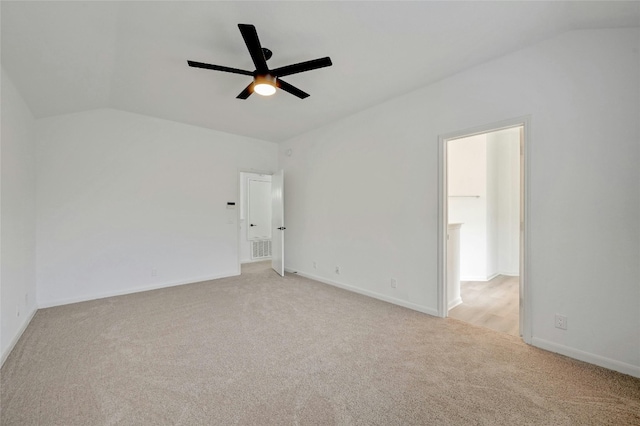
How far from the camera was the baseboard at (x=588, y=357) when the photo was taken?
1.99 m

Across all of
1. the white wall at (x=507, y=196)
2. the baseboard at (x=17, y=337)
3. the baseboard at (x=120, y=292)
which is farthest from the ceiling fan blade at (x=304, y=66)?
the white wall at (x=507, y=196)

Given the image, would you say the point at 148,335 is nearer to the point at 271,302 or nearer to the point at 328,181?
the point at 271,302

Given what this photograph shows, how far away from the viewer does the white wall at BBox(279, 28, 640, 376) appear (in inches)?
80.0

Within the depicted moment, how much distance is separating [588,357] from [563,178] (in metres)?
1.49

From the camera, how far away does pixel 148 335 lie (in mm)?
2656

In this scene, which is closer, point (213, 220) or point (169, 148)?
point (169, 148)

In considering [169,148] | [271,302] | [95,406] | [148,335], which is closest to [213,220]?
[169,148]

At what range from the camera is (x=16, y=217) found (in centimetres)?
270

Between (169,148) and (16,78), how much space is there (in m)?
1.96

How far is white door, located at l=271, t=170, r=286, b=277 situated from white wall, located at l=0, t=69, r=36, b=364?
3.35m

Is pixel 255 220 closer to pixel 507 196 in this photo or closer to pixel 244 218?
pixel 244 218

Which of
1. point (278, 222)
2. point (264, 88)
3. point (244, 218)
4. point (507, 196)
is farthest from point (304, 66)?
point (244, 218)

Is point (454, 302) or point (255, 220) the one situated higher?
point (255, 220)

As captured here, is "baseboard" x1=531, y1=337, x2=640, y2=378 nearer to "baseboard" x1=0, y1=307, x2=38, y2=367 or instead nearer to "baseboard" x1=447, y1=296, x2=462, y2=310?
"baseboard" x1=447, y1=296, x2=462, y2=310
